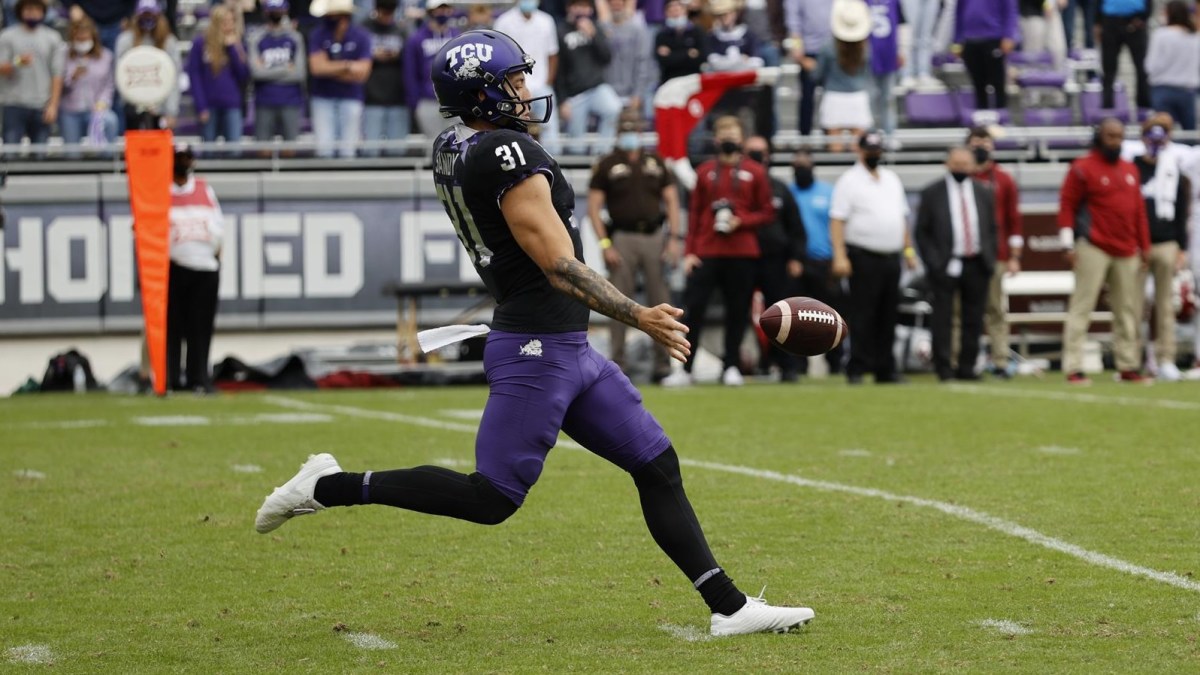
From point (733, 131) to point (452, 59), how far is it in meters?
9.64

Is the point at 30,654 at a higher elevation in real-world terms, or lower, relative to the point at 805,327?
lower

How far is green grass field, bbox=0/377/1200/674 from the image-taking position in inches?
198

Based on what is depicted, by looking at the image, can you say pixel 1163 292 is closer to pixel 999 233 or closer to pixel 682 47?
pixel 999 233

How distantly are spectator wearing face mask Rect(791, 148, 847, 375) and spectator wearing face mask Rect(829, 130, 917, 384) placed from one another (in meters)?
1.23

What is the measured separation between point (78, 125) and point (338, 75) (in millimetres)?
2625

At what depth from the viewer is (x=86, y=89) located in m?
17.5

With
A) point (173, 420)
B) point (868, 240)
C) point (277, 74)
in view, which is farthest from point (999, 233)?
point (173, 420)

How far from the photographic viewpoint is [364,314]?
58.7ft

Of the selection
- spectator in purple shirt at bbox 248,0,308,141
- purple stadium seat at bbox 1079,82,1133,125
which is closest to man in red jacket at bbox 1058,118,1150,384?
purple stadium seat at bbox 1079,82,1133,125

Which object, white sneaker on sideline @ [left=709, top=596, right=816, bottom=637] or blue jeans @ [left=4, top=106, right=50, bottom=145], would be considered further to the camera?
blue jeans @ [left=4, top=106, right=50, bottom=145]

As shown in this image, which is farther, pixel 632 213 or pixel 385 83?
pixel 385 83

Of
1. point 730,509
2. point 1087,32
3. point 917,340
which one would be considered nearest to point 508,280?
point 730,509

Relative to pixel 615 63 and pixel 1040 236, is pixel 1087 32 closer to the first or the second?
pixel 1040 236

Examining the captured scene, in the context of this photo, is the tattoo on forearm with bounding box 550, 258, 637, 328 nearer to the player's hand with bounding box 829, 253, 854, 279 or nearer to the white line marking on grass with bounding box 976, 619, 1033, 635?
the white line marking on grass with bounding box 976, 619, 1033, 635
